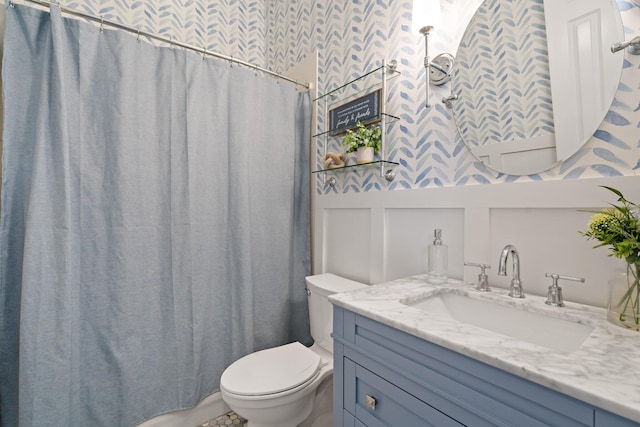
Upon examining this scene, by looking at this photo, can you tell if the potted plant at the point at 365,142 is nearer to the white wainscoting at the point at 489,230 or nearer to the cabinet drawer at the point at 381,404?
the white wainscoting at the point at 489,230

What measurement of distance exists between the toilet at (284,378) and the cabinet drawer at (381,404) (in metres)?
0.35

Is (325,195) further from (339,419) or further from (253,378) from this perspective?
(339,419)

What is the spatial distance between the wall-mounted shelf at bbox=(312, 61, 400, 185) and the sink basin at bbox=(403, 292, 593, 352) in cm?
63

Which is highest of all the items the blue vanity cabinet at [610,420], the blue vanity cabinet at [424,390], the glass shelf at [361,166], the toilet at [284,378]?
the glass shelf at [361,166]

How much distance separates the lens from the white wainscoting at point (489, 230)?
2.75ft

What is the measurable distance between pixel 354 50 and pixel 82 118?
1.37 metres

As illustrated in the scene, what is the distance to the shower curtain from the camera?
3.72 ft

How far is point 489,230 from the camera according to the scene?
1.04 meters

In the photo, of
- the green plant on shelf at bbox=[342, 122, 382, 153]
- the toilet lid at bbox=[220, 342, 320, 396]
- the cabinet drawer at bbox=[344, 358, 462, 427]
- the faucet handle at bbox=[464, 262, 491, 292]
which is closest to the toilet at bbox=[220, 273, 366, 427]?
the toilet lid at bbox=[220, 342, 320, 396]

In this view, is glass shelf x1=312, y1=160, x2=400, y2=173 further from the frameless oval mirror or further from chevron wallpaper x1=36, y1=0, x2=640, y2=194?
the frameless oval mirror

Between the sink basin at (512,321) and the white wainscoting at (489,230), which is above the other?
the white wainscoting at (489,230)

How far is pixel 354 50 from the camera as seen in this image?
63.0 inches

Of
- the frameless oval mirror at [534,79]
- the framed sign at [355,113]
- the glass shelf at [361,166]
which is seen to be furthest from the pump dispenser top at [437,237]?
the framed sign at [355,113]

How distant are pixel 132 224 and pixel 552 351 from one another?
1560 mm
